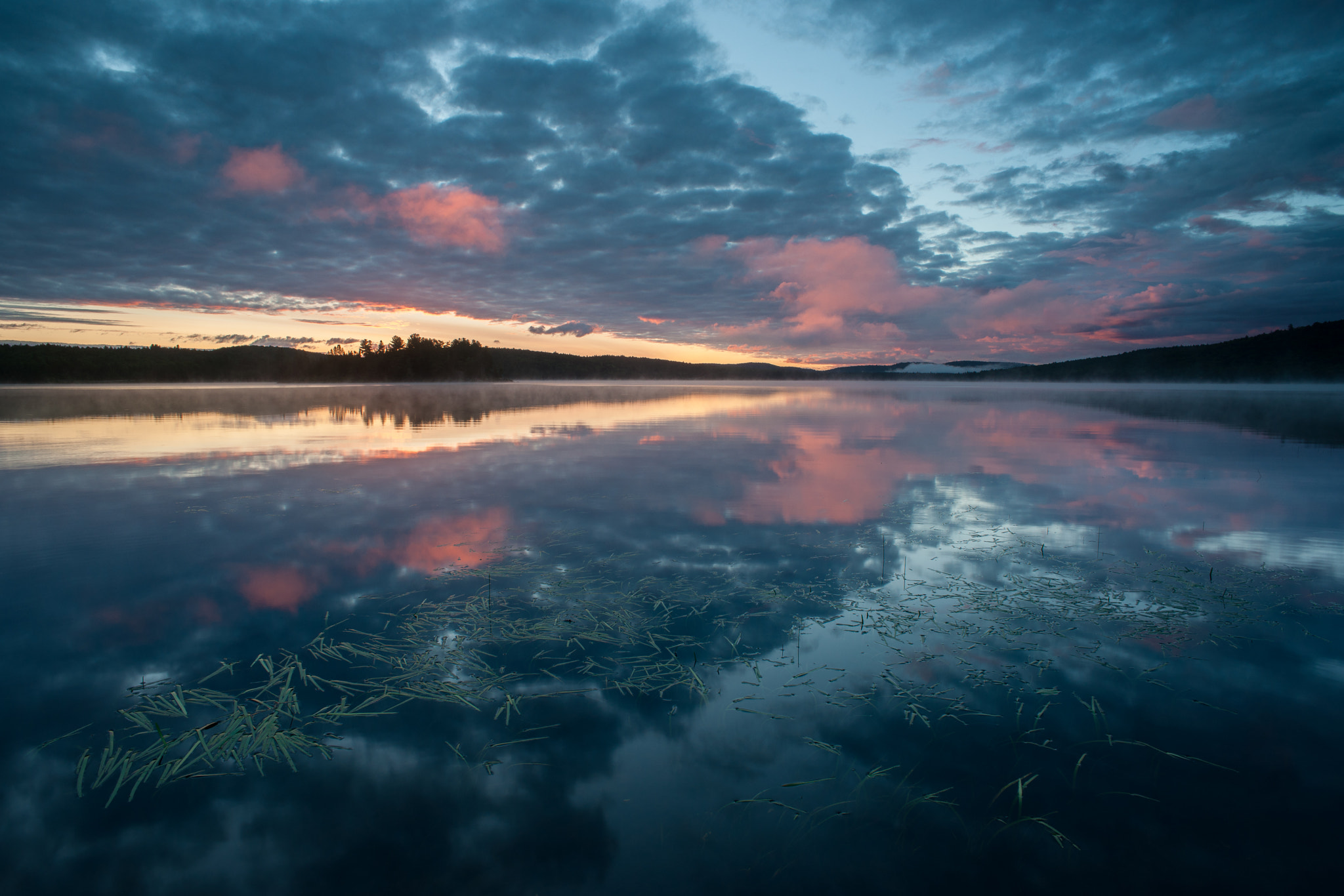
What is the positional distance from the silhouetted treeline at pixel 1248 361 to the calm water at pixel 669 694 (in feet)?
556

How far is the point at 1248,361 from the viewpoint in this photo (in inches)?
5566

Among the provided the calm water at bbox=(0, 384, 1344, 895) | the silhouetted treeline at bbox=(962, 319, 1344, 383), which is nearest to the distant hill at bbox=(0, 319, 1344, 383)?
the silhouetted treeline at bbox=(962, 319, 1344, 383)

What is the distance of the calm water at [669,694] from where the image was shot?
11.5 feet

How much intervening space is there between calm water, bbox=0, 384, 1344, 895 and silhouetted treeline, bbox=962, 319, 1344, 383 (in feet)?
556

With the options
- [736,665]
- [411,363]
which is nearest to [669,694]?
[736,665]

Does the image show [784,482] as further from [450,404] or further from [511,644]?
[450,404]

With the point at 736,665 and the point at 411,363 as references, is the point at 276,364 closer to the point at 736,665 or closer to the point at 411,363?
the point at 411,363

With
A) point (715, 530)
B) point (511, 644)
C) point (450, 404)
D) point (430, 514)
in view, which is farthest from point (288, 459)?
point (450, 404)

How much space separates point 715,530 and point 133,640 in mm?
7060

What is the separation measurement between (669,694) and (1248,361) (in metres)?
191

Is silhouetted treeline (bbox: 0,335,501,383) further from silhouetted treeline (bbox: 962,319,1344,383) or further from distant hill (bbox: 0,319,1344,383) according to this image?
silhouetted treeline (bbox: 962,319,1344,383)

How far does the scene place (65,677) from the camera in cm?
530

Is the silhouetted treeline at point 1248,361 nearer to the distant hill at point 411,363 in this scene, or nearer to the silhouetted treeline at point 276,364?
the distant hill at point 411,363

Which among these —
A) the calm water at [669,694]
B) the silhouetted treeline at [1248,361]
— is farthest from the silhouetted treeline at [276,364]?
the silhouetted treeline at [1248,361]
